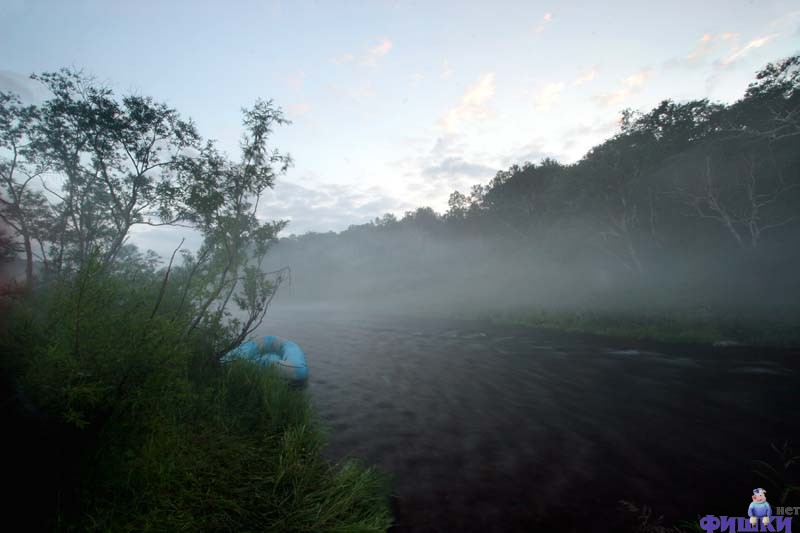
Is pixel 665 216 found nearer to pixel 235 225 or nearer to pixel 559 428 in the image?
pixel 559 428

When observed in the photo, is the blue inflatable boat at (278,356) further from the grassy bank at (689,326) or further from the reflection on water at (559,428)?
the grassy bank at (689,326)

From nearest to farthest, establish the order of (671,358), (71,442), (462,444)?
(71,442)
(462,444)
(671,358)

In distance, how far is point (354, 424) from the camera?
838cm

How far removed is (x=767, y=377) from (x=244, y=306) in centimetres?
1777

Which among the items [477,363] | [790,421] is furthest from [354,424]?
[790,421]

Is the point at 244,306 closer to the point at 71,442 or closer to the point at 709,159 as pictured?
the point at 71,442

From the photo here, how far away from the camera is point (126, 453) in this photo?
11.4 ft

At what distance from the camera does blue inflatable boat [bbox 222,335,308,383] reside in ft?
32.6

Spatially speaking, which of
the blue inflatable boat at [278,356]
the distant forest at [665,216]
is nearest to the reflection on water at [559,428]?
the blue inflatable boat at [278,356]

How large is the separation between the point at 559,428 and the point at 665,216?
36799 millimetres

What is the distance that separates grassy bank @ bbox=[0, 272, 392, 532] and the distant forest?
28.4ft
